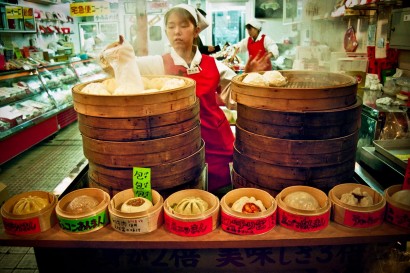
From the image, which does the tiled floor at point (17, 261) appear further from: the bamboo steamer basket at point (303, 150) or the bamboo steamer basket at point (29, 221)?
the bamboo steamer basket at point (303, 150)

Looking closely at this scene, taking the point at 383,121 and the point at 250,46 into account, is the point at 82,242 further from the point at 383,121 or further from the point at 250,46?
the point at 250,46

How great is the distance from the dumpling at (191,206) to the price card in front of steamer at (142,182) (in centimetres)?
19

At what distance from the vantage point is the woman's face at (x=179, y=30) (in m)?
2.68

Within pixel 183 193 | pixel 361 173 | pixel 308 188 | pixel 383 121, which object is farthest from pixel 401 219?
pixel 383 121

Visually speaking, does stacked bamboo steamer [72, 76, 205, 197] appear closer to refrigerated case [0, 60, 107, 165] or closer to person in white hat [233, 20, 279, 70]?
refrigerated case [0, 60, 107, 165]

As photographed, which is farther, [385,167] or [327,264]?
[385,167]

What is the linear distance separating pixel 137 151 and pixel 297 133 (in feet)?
3.02

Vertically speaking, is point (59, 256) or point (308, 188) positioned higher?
point (308, 188)

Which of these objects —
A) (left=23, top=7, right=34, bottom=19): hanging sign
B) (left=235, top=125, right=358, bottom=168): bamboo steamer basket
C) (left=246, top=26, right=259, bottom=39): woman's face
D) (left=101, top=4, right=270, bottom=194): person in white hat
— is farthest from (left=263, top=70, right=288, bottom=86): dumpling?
Answer: (left=23, top=7, right=34, bottom=19): hanging sign

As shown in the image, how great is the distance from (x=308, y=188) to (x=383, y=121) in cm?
241

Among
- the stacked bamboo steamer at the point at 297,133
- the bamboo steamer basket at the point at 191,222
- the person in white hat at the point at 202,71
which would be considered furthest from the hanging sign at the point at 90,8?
the bamboo steamer basket at the point at 191,222

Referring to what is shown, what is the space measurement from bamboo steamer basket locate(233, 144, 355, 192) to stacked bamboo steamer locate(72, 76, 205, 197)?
425mm

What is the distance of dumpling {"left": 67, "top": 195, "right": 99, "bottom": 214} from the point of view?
1711 millimetres

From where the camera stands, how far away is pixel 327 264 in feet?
6.33
